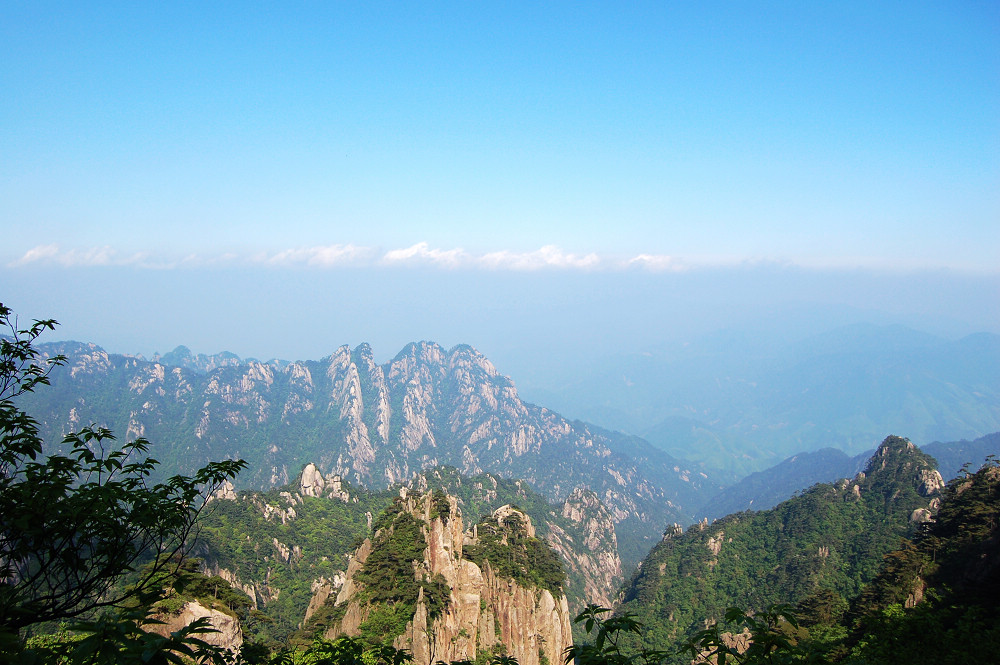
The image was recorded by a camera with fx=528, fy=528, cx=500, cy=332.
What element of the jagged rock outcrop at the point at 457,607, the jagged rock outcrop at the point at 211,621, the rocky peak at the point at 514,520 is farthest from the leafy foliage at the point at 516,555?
the jagged rock outcrop at the point at 211,621

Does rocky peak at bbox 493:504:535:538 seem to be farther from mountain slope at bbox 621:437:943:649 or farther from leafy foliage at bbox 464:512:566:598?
mountain slope at bbox 621:437:943:649

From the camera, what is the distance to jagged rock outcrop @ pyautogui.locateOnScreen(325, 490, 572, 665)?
37.8 m

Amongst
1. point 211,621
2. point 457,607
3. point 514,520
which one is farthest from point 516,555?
point 211,621

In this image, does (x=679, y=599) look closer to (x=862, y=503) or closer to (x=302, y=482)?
(x=862, y=503)

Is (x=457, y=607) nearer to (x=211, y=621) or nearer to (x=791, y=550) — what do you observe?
(x=211, y=621)

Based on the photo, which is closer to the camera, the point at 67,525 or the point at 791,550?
the point at 67,525

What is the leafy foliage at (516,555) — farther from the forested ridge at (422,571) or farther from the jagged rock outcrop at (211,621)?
the jagged rock outcrop at (211,621)

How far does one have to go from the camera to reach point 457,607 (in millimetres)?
41594

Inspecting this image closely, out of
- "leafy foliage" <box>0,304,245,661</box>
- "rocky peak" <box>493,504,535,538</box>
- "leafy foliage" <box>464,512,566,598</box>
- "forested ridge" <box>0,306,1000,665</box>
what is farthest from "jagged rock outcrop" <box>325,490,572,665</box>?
"leafy foliage" <box>0,304,245,661</box>

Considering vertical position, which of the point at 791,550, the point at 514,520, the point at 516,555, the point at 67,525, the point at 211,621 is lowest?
the point at 791,550

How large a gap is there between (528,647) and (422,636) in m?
15.2

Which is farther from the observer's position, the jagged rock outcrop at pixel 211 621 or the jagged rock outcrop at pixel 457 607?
the jagged rock outcrop at pixel 457 607

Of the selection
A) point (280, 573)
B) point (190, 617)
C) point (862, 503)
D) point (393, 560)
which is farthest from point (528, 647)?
point (862, 503)

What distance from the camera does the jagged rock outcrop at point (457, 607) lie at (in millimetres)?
37750
